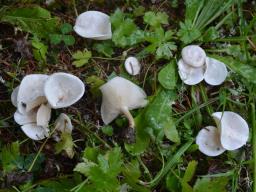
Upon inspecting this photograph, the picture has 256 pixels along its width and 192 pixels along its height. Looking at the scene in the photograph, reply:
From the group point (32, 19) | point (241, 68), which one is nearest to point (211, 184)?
point (241, 68)

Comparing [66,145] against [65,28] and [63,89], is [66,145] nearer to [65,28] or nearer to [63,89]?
[63,89]

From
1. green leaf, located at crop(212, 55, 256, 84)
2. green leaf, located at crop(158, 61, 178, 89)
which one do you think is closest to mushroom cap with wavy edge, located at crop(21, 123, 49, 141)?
green leaf, located at crop(158, 61, 178, 89)

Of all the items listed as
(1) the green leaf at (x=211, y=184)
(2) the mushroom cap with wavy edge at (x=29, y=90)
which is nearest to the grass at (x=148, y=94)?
(1) the green leaf at (x=211, y=184)

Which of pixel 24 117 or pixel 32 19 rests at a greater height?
pixel 32 19

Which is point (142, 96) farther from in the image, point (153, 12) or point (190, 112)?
point (153, 12)

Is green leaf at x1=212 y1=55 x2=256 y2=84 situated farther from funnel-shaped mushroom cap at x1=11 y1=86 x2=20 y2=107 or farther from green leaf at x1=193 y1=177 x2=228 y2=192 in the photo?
funnel-shaped mushroom cap at x1=11 y1=86 x2=20 y2=107

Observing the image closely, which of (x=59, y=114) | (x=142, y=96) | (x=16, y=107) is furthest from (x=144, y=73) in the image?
(x=16, y=107)

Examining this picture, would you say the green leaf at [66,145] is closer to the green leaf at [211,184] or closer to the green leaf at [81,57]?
the green leaf at [81,57]

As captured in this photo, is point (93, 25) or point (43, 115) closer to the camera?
point (43, 115)
